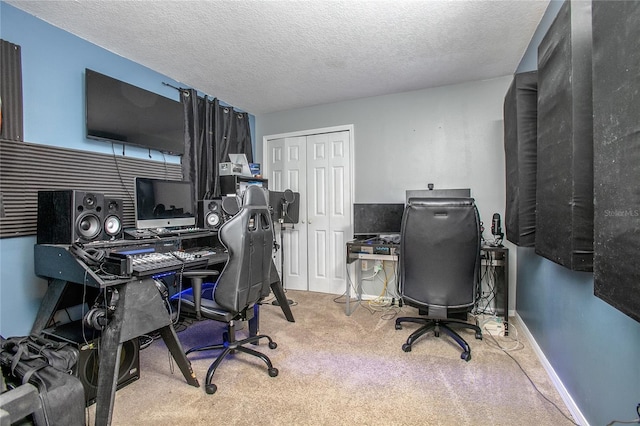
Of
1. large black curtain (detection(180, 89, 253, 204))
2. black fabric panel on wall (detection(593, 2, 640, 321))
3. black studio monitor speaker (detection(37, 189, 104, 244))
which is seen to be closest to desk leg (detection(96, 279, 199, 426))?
black studio monitor speaker (detection(37, 189, 104, 244))

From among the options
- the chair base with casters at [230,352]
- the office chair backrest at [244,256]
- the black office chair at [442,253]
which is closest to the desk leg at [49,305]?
the chair base with casters at [230,352]

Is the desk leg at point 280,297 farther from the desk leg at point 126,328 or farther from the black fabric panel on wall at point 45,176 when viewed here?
the black fabric panel on wall at point 45,176

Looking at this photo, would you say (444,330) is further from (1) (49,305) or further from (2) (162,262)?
(1) (49,305)

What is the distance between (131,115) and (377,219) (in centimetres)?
260

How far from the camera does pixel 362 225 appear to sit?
10.8 feet

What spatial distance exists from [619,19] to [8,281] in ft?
10.9

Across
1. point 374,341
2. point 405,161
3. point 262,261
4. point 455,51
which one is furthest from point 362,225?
point 455,51

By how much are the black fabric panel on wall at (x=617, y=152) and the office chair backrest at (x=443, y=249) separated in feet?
3.11

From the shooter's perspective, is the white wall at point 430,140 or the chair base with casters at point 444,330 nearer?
the chair base with casters at point 444,330

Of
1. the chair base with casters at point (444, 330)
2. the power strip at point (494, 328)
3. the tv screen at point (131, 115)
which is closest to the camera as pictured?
the chair base with casters at point (444, 330)

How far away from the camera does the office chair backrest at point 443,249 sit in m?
2.04

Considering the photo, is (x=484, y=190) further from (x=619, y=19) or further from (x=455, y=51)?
(x=619, y=19)

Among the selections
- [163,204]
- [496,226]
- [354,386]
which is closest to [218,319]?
[354,386]

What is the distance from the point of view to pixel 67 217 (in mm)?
1889
